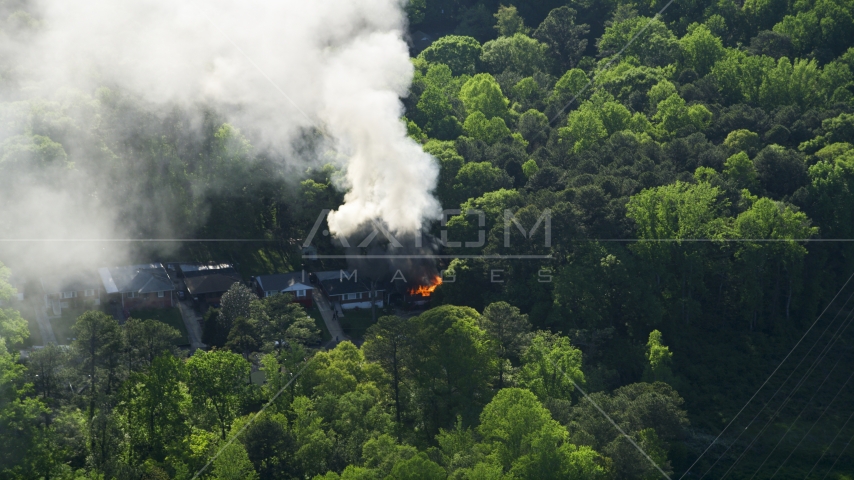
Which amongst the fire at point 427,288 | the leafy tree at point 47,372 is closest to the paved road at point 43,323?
the leafy tree at point 47,372

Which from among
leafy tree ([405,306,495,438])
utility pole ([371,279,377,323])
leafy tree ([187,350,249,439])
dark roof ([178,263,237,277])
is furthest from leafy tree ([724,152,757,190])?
leafy tree ([187,350,249,439])

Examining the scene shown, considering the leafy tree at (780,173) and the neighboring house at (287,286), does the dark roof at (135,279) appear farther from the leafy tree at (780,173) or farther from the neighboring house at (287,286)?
the leafy tree at (780,173)

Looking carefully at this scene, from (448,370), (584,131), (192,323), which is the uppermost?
(584,131)

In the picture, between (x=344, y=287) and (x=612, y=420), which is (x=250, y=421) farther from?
(x=344, y=287)

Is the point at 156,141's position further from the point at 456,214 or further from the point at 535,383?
the point at 535,383

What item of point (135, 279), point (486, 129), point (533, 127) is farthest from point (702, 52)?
point (135, 279)

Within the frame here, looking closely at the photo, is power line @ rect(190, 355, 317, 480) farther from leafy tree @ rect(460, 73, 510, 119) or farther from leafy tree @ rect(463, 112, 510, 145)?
leafy tree @ rect(460, 73, 510, 119)
